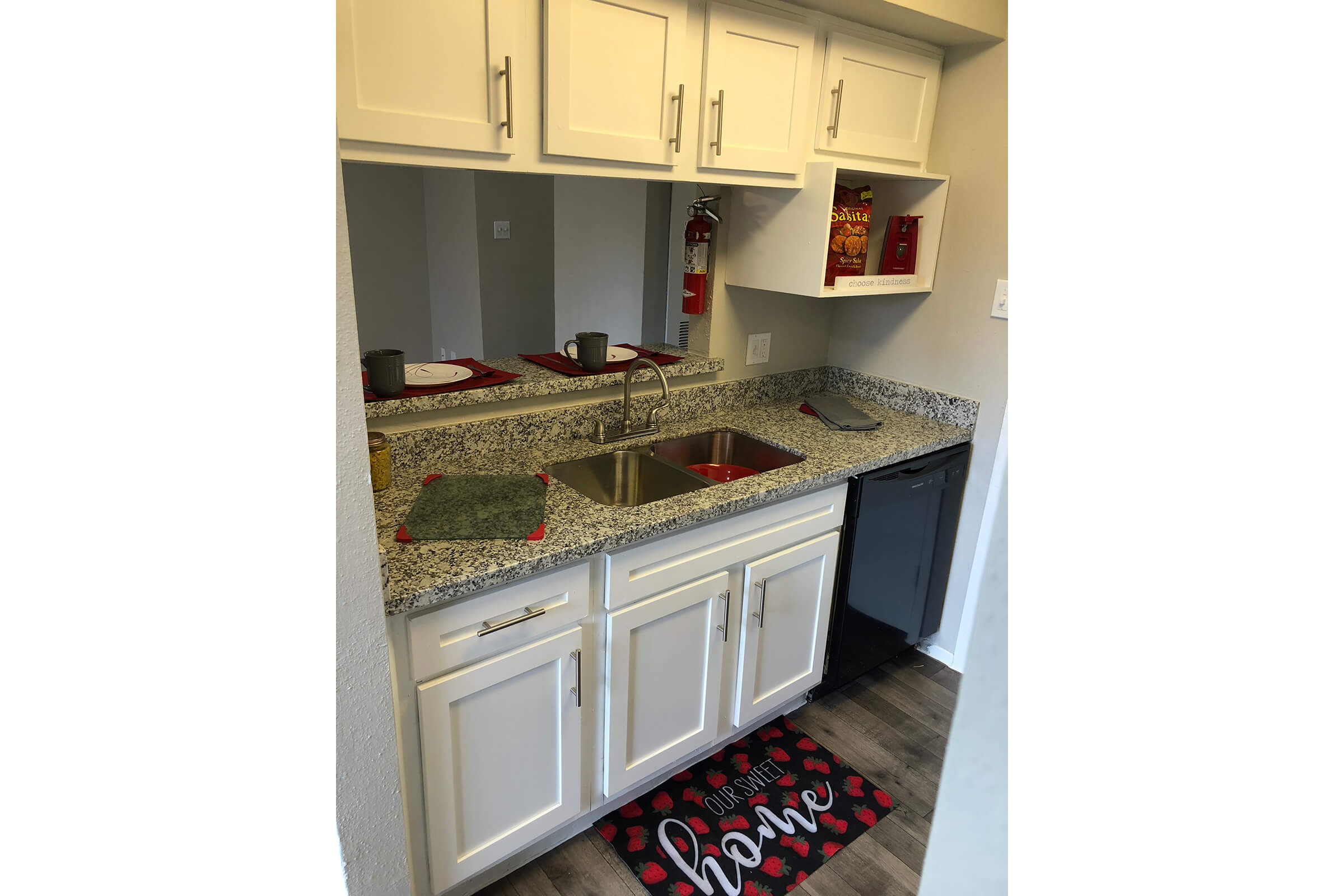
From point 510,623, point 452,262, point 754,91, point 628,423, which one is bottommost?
point 510,623

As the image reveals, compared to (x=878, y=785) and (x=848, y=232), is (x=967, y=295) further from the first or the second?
(x=878, y=785)

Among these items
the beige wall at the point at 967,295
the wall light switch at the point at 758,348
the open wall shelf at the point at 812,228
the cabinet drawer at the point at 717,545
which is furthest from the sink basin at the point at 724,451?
the beige wall at the point at 967,295

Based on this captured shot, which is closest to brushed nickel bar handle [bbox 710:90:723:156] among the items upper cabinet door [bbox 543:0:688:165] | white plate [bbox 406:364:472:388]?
upper cabinet door [bbox 543:0:688:165]

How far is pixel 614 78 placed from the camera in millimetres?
1692

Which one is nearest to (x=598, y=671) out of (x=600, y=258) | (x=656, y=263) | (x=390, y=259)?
(x=656, y=263)

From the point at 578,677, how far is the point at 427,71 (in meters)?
1.24

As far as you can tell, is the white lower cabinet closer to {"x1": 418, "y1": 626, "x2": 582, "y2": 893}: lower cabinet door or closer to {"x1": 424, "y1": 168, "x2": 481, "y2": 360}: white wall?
{"x1": 418, "y1": 626, "x2": 582, "y2": 893}: lower cabinet door

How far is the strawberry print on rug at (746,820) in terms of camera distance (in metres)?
1.79

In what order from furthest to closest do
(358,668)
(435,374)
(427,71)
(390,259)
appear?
(390,259)
(435,374)
(427,71)
(358,668)

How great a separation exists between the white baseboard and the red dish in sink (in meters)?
1.01

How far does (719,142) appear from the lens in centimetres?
192

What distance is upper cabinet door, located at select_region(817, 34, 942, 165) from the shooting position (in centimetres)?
213

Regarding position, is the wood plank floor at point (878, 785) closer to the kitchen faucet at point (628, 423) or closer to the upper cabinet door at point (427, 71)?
the kitchen faucet at point (628, 423)
